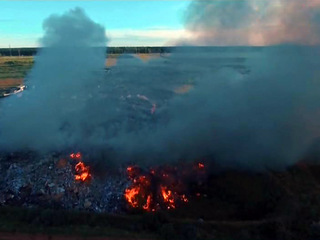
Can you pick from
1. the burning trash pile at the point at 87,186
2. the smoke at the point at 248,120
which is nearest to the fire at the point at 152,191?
the burning trash pile at the point at 87,186

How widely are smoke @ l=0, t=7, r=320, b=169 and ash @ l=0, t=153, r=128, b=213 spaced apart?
237 cm

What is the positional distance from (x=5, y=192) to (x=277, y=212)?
14.9m

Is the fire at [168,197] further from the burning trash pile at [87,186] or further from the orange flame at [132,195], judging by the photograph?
the orange flame at [132,195]

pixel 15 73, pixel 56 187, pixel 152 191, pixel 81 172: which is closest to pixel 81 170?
pixel 81 172

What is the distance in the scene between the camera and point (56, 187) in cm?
2377

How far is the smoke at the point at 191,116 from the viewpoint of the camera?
27.9m

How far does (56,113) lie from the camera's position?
3203cm

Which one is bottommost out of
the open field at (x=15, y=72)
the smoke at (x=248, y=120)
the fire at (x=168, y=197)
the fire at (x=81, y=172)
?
the open field at (x=15, y=72)

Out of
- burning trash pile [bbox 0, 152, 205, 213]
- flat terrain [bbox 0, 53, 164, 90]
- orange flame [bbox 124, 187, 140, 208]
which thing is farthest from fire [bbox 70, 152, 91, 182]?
flat terrain [bbox 0, 53, 164, 90]

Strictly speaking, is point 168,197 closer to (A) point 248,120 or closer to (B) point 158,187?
(B) point 158,187

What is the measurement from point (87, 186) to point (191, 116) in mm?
10244

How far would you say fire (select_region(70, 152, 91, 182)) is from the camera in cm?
2445

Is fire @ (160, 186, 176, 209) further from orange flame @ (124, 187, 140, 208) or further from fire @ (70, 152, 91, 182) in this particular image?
fire @ (70, 152, 91, 182)

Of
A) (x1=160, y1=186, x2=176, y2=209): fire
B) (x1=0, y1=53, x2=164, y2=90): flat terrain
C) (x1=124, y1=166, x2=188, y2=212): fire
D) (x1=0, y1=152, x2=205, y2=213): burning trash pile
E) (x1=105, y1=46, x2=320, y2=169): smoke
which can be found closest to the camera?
(x1=0, y1=152, x2=205, y2=213): burning trash pile
